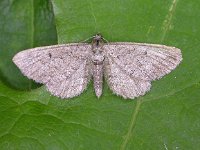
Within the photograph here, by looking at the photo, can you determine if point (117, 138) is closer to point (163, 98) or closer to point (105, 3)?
point (163, 98)

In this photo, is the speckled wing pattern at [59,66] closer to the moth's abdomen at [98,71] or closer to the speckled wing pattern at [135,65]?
the moth's abdomen at [98,71]

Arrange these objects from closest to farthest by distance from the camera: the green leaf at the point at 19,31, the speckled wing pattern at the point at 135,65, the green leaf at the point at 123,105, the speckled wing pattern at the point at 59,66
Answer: the green leaf at the point at 123,105 < the speckled wing pattern at the point at 135,65 < the speckled wing pattern at the point at 59,66 < the green leaf at the point at 19,31

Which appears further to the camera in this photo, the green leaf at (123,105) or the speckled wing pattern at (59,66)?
the speckled wing pattern at (59,66)

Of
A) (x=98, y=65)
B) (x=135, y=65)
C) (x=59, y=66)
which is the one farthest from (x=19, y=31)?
(x=135, y=65)

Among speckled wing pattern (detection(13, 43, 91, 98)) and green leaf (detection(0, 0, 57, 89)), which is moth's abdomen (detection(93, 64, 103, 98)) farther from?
green leaf (detection(0, 0, 57, 89))

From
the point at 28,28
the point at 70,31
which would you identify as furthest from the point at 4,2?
the point at 70,31

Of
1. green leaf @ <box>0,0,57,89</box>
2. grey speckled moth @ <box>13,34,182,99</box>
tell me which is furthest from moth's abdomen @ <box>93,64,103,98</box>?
green leaf @ <box>0,0,57,89</box>

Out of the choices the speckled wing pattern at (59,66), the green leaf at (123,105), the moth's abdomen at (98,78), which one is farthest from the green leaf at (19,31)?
the moth's abdomen at (98,78)

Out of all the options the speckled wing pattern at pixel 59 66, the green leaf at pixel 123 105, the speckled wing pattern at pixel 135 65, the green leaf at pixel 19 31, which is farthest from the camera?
the green leaf at pixel 19 31
